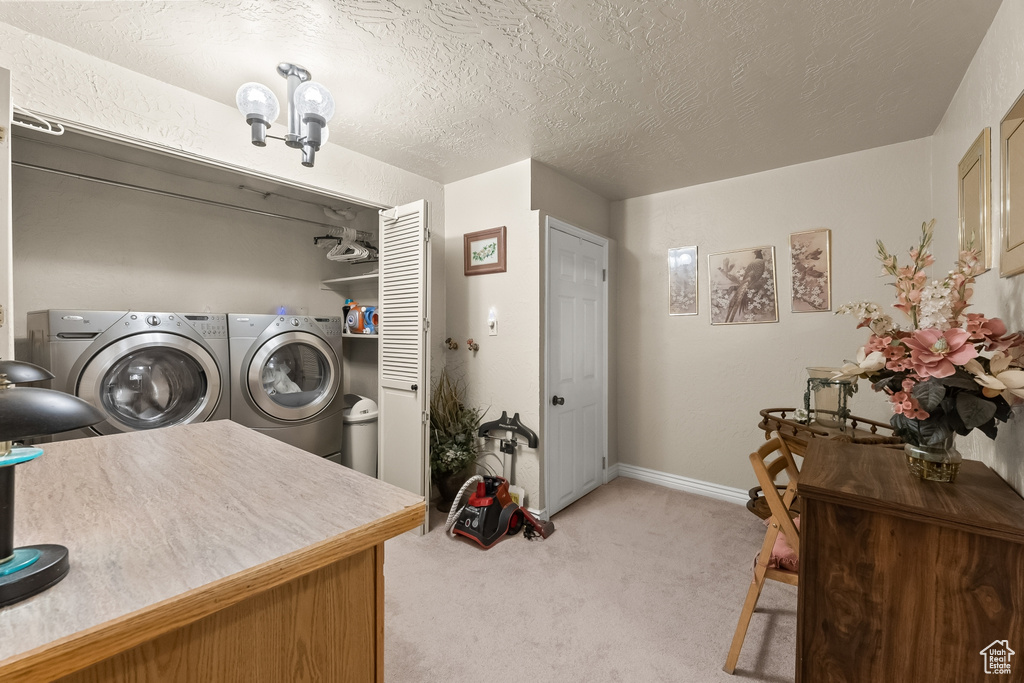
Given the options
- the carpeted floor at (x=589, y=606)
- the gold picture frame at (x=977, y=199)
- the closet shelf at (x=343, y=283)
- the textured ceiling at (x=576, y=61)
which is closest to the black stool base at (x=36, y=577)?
the carpeted floor at (x=589, y=606)

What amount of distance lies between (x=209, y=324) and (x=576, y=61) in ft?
7.96

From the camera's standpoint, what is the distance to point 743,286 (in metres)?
3.13

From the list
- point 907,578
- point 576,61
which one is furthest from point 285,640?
point 576,61

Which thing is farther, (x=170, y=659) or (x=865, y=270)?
(x=865, y=270)

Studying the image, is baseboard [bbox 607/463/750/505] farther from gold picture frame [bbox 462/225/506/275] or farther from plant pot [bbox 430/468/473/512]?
gold picture frame [bbox 462/225/506/275]

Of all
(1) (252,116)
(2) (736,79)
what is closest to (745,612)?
(2) (736,79)

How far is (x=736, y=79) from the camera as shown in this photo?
1.97 metres

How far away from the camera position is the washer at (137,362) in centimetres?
209

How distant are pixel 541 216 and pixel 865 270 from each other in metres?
2.05

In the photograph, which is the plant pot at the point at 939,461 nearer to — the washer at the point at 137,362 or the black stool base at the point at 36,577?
the black stool base at the point at 36,577

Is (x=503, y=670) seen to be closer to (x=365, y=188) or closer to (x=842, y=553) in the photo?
(x=842, y=553)

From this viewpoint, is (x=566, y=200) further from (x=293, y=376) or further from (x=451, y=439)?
(x=293, y=376)

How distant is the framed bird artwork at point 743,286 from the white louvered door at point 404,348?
83.0 inches

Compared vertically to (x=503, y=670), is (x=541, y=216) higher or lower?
higher
